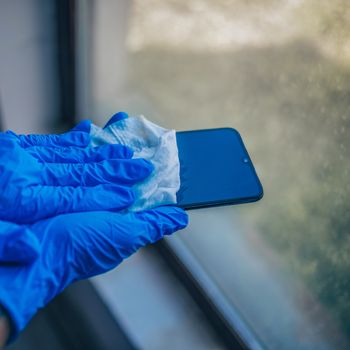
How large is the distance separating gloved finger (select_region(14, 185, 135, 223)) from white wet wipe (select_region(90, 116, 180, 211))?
0.11 ft

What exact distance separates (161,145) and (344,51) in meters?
0.37

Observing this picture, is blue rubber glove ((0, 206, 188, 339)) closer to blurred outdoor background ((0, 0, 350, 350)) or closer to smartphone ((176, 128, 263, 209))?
smartphone ((176, 128, 263, 209))

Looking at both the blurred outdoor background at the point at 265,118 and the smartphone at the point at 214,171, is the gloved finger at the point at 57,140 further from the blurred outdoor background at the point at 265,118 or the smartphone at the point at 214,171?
the blurred outdoor background at the point at 265,118

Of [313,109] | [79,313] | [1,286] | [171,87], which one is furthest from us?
[171,87]

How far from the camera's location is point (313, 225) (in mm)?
994

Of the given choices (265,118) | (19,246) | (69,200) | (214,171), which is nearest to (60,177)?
(69,200)

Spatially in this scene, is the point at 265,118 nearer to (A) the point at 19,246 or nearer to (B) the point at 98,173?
(B) the point at 98,173

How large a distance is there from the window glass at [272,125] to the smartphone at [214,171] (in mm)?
117

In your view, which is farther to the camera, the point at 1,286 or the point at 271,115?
the point at 271,115

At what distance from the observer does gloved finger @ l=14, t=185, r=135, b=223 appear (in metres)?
0.77

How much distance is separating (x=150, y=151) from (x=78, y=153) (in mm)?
140

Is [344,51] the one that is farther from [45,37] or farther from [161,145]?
[45,37]

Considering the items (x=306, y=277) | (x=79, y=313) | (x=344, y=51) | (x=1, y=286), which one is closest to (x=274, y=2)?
(x=344, y=51)

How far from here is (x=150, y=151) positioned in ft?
3.00
